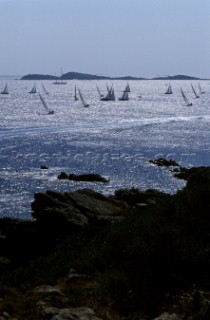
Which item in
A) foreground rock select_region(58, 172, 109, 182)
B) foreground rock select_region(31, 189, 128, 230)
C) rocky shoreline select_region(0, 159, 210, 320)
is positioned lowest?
foreground rock select_region(58, 172, 109, 182)

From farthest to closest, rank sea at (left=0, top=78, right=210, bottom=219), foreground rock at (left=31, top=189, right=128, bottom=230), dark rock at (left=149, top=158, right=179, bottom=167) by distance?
dark rock at (left=149, top=158, right=179, bottom=167)
sea at (left=0, top=78, right=210, bottom=219)
foreground rock at (left=31, top=189, right=128, bottom=230)

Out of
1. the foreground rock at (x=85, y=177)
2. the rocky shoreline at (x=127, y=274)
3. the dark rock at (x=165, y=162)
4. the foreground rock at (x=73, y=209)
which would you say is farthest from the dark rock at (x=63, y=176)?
the rocky shoreline at (x=127, y=274)

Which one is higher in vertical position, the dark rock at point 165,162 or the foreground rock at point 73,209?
the foreground rock at point 73,209

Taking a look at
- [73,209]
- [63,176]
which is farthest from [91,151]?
[73,209]

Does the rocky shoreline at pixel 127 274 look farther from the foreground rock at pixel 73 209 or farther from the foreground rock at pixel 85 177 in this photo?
the foreground rock at pixel 85 177

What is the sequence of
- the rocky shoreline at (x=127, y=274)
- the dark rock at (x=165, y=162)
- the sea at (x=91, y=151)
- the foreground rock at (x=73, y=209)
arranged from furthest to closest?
the dark rock at (x=165, y=162) → the sea at (x=91, y=151) → the foreground rock at (x=73, y=209) → the rocky shoreline at (x=127, y=274)

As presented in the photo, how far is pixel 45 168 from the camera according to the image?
177 feet

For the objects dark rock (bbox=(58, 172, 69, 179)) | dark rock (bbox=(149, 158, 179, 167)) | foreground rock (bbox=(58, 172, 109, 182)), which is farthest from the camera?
dark rock (bbox=(149, 158, 179, 167))

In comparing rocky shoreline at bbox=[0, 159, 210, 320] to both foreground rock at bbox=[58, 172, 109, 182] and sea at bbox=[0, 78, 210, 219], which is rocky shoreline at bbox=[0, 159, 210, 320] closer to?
sea at bbox=[0, 78, 210, 219]

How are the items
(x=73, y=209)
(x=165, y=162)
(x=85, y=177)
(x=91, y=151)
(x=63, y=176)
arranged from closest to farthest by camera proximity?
1. (x=73, y=209)
2. (x=85, y=177)
3. (x=63, y=176)
4. (x=165, y=162)
5. (x=91, y=151)

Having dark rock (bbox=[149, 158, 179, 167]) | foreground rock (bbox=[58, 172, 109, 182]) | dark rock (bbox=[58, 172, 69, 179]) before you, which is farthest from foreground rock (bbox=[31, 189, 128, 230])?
dark rock (bbox=[149, 158, 179, 167])

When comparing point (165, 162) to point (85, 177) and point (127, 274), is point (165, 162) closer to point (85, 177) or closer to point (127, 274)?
point (85, 177)

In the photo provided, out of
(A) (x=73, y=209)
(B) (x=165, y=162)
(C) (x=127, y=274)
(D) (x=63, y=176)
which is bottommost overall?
(D) (x=63, y=176)

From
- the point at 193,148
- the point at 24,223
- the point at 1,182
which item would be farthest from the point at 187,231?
the point at 193,148
